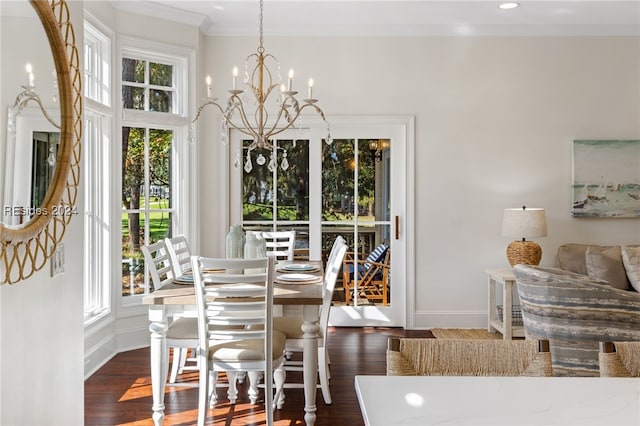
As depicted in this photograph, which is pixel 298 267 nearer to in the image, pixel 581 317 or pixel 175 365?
pixel 175 365

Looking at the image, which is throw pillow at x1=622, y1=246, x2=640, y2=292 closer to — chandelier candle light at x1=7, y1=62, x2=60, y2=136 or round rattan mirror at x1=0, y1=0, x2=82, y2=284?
round rattan mirror at x1=0, y1=0, x2=82, y2=284

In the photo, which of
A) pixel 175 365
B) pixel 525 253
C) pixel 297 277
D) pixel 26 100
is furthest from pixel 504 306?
pixel 26 100

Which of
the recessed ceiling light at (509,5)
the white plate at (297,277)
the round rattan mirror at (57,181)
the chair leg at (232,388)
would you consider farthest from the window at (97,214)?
the recessed ceiling light at (509,5)

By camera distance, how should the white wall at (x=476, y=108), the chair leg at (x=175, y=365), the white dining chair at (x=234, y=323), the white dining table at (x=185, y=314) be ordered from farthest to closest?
the white wall at (x=476, y=108)
the chair leg at (x=175, y=365)
the white dining table at (x=185, y=314)
the white dining chair at (x=234, y=323)

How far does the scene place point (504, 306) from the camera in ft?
15.7

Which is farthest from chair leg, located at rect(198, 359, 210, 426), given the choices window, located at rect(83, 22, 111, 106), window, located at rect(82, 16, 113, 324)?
window, located at rect(83, 22, 111, 106)

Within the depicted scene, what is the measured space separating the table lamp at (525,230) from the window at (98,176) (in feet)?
11.2

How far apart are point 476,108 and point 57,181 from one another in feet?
14.3

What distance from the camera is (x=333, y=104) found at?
17.5ft

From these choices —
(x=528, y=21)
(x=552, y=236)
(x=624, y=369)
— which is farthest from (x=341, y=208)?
(x=624, y=369)

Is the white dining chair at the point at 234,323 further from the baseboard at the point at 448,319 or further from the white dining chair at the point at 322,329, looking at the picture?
the baseboard at the point at 448,319

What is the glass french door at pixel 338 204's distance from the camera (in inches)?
215

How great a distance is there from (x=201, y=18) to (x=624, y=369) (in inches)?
173

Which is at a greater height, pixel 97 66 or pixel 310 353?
pixel 97 66
